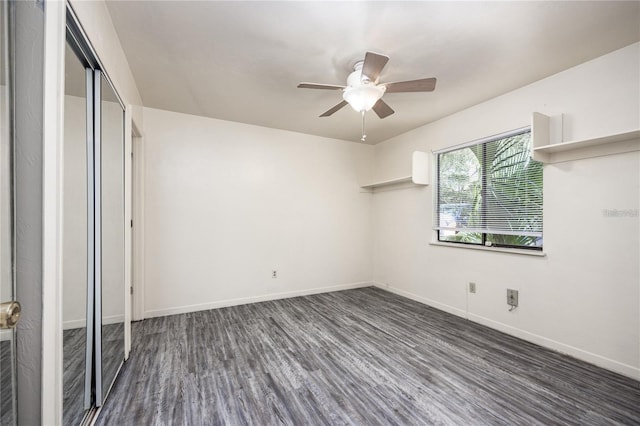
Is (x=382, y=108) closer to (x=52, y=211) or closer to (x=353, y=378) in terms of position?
(x=353, y=378)

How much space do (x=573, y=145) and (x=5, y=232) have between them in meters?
3.49

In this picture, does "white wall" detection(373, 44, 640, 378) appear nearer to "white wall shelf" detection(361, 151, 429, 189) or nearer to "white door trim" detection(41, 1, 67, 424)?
"white wall shelf" detection(361, 151, 429, 189)

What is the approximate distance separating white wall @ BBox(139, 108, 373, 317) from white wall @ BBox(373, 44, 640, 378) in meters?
1.82

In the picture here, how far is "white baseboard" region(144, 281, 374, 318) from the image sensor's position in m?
3.36

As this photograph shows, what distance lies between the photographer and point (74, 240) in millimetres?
1352

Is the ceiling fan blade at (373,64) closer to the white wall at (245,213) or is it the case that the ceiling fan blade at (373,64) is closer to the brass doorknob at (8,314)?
the brass doorknob at (8,314)

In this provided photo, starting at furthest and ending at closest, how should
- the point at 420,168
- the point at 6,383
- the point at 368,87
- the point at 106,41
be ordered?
the point at 420,168 < the point at 368,87 < the point at 106,41 < the point at 6,383

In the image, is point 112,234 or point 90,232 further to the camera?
point 112,234

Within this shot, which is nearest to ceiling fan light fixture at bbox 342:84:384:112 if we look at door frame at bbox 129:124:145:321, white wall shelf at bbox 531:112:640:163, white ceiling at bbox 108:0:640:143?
white ceiling at bbox 108:0:640:143

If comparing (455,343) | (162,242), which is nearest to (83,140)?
(162,242)

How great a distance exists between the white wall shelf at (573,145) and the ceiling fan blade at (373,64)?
5.33 feet

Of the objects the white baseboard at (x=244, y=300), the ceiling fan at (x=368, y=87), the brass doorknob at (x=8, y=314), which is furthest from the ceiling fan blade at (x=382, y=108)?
the white baseboard at (x=244, y=300)

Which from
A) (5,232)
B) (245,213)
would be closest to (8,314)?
(5,232)

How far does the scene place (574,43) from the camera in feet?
6.88
